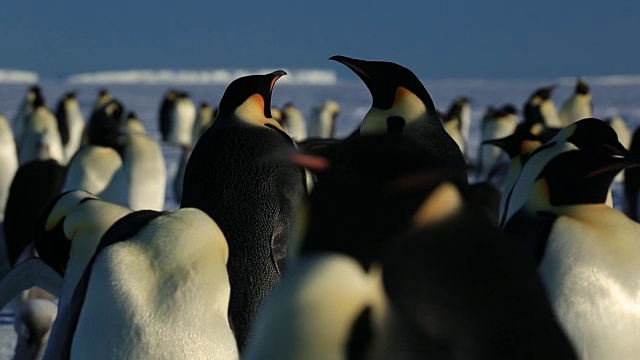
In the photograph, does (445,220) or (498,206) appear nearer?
(445,220)

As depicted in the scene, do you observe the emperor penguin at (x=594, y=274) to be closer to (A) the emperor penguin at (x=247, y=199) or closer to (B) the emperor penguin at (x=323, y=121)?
(A) the emperor penguin at (x=247, y=199)

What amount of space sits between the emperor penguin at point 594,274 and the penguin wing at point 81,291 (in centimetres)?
99

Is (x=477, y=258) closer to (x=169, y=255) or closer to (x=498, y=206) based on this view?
(x=169, y=255)

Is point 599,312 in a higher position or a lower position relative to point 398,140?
lower

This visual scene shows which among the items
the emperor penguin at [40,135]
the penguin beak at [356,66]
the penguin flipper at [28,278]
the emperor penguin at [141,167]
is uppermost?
the penguin beak at [356,66]

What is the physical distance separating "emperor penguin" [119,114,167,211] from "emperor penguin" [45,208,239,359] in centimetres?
473

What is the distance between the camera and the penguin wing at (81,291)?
→ 2.63m

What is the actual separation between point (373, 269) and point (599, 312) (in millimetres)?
1634

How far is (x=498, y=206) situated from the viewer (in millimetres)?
4883

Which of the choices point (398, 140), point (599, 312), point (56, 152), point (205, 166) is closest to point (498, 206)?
point (205, 166)

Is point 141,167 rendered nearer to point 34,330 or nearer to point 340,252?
point 34,330

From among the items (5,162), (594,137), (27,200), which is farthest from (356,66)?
(5,162)

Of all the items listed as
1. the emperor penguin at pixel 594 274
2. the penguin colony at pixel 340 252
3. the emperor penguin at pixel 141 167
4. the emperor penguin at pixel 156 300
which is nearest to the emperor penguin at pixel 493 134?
the emperor penguin at pixel 141 167

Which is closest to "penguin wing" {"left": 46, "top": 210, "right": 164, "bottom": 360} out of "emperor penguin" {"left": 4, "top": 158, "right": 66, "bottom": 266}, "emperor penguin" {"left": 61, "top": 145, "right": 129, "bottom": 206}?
"emperor penguin" {"left": 61, "top": 145, "right": 129, "bottom": 206}
